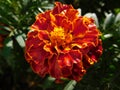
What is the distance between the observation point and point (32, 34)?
144 centimetres

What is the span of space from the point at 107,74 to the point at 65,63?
0.48m

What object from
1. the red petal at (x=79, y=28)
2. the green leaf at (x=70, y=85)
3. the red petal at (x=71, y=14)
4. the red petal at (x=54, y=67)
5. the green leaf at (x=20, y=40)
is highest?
the red petal at (x=71, y=14)

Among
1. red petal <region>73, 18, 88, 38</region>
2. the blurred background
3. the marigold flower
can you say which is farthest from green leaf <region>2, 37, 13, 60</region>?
red petal <region>73, 18, 88, 38</region>

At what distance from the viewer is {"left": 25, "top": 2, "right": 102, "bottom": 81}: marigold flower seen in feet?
4.44

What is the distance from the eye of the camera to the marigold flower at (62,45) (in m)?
1.35

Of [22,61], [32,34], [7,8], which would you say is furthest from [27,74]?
[32,34]

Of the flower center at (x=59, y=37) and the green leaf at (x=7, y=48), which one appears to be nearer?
the flower center at (x=59, y=37)

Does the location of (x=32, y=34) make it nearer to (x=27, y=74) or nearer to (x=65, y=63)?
(x=65, y=63)

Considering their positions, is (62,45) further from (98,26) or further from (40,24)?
(98,26)

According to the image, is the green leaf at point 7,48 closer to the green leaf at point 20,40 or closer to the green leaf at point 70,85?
the green leaf at point 20,40

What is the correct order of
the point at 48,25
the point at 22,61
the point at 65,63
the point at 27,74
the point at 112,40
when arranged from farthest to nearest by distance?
1. the point at 27,74
2. the point at 22,61
3. the point at 112,40
4. the point at 48,25
5. the point at 65,63

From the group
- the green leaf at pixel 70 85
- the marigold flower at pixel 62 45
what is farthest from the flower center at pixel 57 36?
the green leaf at pixel 70 85

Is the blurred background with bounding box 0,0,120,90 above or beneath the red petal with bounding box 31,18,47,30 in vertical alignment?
beneath

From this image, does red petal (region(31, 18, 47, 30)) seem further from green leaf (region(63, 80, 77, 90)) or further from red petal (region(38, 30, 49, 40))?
green leaf (region(63, 80, 77, 90))
